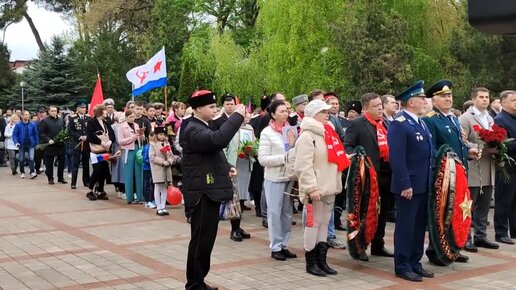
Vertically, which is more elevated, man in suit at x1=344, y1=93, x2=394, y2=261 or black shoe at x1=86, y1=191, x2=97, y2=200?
man in suit at x1=344, y1=93, x2=394, y2=261

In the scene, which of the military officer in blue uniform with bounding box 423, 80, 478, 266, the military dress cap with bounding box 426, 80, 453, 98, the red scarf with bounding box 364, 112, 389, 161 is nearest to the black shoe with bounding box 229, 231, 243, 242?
the red scarf with bounding box 364, 112, 389, 161

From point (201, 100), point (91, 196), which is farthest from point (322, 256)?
point (91, 196)

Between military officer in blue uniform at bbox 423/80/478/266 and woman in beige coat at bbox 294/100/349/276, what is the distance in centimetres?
135

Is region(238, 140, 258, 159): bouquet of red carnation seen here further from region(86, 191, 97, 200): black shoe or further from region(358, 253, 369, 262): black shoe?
region(86, 191, 97, 200): black shoe

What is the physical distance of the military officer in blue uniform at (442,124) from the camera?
25.2 ft

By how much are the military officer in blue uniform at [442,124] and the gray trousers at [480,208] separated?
1.07m

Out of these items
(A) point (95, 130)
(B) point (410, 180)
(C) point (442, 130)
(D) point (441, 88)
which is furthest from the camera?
(A) point (95, 130)

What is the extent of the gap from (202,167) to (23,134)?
14801 millimetres

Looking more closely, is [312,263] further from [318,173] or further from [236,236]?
[236,236]

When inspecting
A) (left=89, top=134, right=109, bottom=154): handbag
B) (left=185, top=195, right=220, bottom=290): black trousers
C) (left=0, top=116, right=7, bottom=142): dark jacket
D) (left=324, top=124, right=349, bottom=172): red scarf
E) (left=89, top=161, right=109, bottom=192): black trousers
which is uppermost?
(left=0, top=116, right=7, bottom=142): dark jacket

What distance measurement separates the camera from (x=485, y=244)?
8.64m

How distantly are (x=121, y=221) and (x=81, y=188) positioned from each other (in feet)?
18.0

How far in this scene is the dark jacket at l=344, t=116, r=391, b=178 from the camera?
8.04 meters

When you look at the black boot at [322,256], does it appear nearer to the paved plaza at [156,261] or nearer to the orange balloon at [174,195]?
the paved plaza at [156,261]
